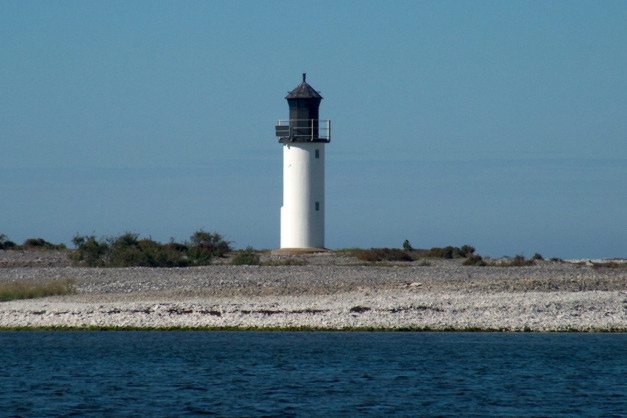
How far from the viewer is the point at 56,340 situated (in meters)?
29.0

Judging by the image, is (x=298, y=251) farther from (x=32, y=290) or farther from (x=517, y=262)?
(x=32, y=290)

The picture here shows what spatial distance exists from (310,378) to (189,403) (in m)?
3.28

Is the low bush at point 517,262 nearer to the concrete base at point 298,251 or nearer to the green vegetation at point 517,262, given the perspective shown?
the green vegetation at point 517,262

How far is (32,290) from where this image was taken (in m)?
35.0

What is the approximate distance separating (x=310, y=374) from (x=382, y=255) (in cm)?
2400

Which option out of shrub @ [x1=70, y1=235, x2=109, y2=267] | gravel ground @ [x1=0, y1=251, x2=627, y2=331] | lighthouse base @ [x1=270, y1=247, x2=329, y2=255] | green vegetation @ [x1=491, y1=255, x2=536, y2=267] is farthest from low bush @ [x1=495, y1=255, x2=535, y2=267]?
shrub @ [x1=70, y1=235, x2=109, y2=267]

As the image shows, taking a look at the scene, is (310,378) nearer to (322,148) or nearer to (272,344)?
(272,344)

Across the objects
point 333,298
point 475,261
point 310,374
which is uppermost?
point 475,261

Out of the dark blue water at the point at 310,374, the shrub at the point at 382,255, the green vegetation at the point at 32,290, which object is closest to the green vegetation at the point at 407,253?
the shrub at the point at 382,255

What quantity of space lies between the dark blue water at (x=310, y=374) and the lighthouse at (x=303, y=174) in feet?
60.3

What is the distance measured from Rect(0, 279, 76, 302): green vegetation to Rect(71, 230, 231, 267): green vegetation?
7984mm

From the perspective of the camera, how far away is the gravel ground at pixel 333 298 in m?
30.0

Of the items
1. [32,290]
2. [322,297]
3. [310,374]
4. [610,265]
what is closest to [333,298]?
[322,297]


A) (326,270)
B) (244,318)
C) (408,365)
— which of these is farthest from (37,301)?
(408,365)
